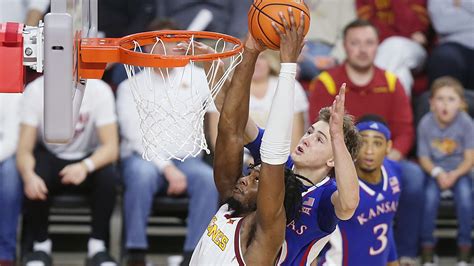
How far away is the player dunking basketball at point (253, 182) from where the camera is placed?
413 cm

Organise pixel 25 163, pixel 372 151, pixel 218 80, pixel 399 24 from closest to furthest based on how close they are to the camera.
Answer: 1. pixel 218 80
2. pixel 372 151
3. pixel 25 163
4. pixel 399 24

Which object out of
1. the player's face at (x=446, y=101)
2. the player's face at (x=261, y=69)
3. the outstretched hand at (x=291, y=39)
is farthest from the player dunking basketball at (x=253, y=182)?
the player's face at (x=446, y=101)

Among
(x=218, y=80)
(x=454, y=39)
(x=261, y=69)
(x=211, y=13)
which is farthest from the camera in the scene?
(x=454, y=39)

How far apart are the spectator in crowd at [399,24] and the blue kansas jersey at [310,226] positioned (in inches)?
144

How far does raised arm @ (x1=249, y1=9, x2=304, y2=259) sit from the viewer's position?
13.5 feet

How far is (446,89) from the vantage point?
7512 millimetres

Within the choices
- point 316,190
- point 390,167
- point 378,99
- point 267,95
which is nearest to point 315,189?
point 316,190

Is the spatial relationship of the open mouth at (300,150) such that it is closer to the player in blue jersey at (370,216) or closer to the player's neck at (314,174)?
the player's neck at (314,174)

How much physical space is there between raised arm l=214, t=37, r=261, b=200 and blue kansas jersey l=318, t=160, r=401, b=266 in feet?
4.57

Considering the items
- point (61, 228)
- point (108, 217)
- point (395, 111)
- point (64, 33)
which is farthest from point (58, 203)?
point (64, 33)

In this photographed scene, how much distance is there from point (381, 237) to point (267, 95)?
1870mm

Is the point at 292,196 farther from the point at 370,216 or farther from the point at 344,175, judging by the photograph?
the point at 370,216

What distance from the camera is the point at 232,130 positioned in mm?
4594

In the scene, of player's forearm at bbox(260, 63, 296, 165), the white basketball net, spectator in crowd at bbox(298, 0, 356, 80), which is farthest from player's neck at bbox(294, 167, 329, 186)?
spectator in crowd at bbox(298, 0, 356, 80)
